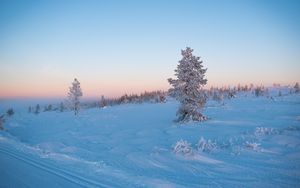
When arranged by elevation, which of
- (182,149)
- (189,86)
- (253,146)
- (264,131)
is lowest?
(182,149)

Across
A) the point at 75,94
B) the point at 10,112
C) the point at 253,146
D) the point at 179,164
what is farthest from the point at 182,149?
the point at 10,112

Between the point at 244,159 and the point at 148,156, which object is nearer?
the point at 244,159

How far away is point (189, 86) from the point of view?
3078 cm

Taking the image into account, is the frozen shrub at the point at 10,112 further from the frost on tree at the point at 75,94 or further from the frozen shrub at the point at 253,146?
the frozen shrub at the point at 253,146

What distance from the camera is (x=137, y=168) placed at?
15.4 meters

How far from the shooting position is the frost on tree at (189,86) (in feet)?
100

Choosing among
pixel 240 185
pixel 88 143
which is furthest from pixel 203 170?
pixel 88 143

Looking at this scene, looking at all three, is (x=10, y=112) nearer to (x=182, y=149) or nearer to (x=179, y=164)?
(x=182, y=149)

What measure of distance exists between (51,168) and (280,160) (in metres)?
11.0

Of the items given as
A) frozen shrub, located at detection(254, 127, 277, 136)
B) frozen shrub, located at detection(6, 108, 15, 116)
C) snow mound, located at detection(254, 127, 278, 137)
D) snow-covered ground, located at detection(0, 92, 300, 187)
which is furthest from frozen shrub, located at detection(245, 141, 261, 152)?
frozen shrub, located at detection(6, 108, 15, 116)

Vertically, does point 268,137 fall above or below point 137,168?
above

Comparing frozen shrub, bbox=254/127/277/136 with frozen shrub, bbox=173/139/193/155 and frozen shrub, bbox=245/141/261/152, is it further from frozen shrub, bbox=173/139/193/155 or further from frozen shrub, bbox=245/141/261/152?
frozen shrub, bbox=173/139/193/155

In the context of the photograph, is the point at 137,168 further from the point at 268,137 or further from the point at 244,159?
the point at 268,137

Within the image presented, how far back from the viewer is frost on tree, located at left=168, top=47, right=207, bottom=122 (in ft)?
100
